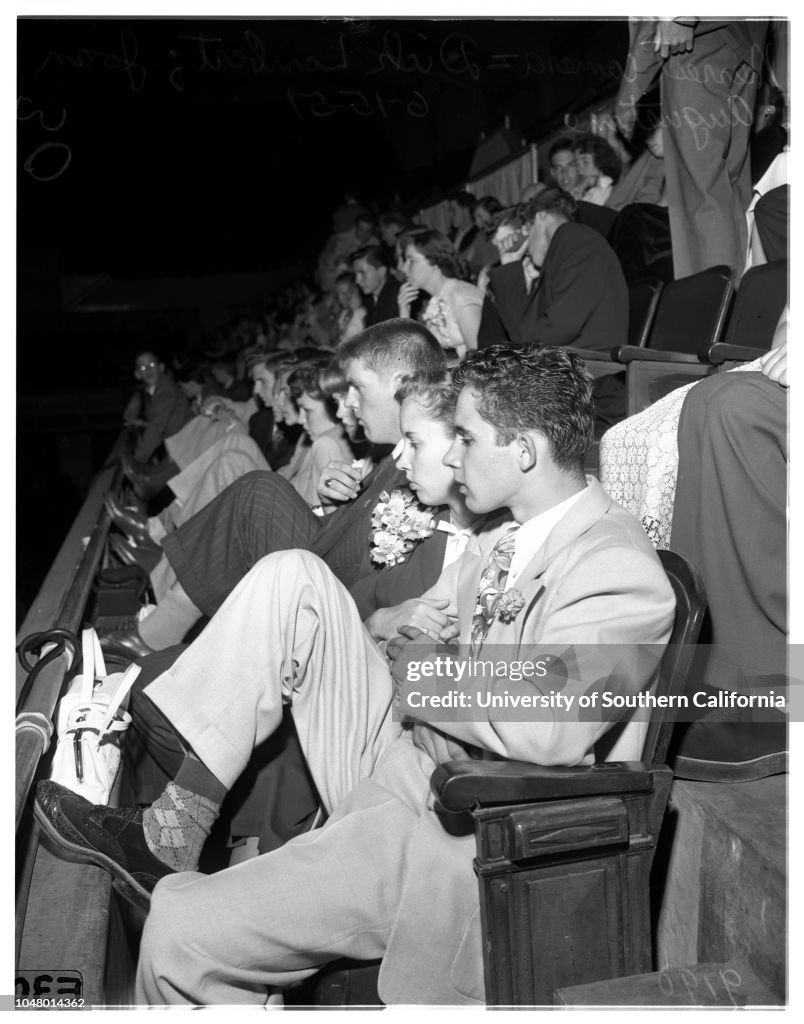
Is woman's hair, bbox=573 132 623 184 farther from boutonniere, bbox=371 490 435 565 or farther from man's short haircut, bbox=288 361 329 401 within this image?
boutonniere, bbox=371 490 435 565

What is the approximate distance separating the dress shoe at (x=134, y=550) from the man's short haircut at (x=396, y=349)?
2326 millimetres

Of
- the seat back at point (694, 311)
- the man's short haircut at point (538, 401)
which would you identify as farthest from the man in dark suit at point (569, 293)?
the man's short haircut at point (538, 401)

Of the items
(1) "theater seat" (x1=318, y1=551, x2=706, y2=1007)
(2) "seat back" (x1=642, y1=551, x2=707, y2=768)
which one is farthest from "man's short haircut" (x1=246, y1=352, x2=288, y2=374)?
(1) "theater seat" (x1=318, y1=551, x2=706, y2=1007)

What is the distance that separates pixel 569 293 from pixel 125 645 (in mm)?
1832

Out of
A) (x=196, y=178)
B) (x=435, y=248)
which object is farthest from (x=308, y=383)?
(x=196, y=178)

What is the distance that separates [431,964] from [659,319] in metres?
2.51

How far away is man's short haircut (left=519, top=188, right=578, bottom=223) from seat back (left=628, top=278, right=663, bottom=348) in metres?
0.38

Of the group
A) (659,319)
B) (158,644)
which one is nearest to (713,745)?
(158,644)

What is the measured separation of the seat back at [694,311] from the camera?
9.93 ft

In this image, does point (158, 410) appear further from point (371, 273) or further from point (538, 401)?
point (538, 401)

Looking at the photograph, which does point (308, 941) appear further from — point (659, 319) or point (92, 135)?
point (92, 135)

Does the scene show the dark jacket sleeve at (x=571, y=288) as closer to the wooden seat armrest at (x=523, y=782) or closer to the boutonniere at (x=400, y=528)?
the boutonniere at (x=400, y=528)

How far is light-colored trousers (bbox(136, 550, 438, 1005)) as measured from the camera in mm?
1475

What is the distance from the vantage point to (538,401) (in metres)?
1.56
